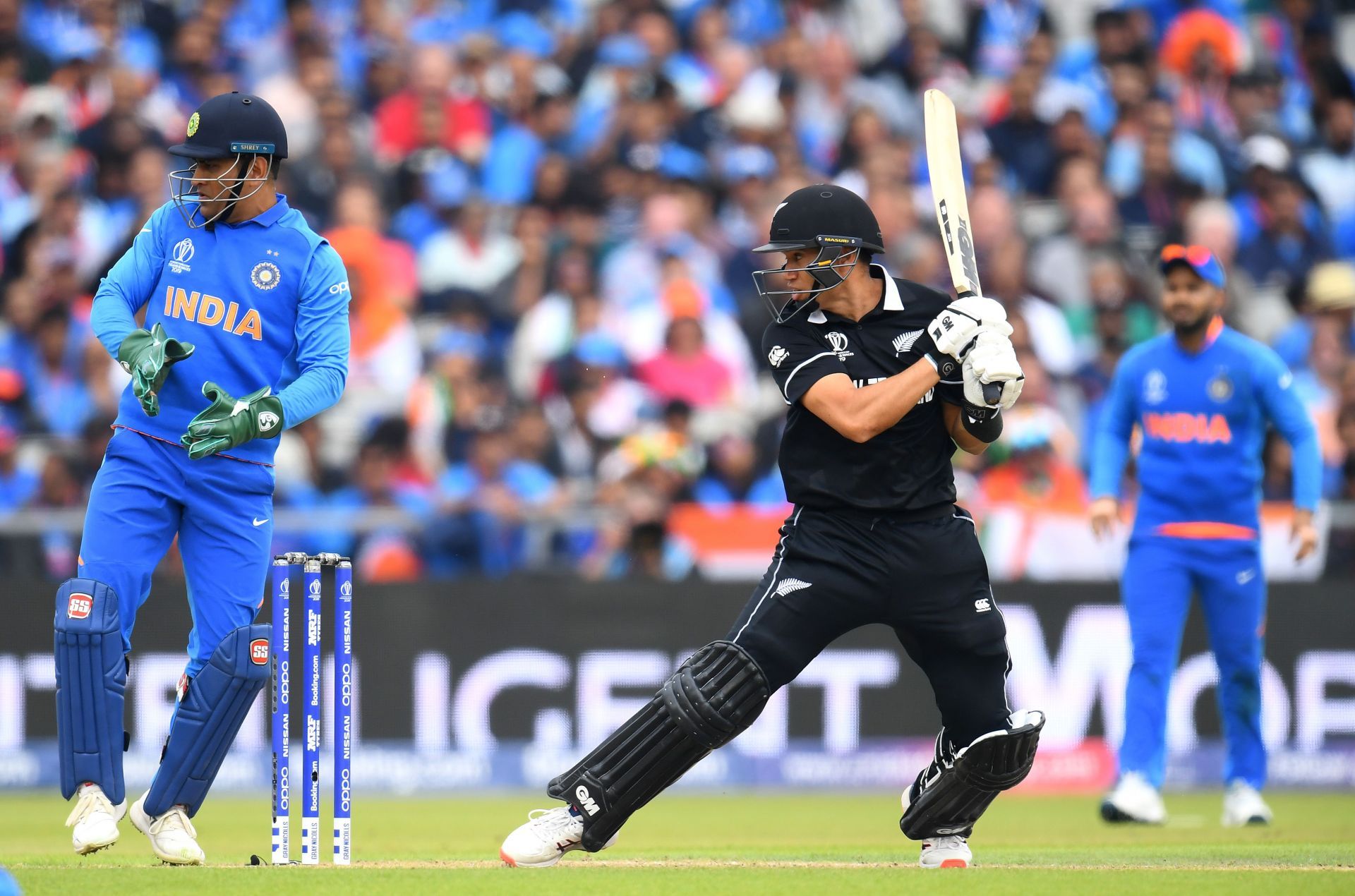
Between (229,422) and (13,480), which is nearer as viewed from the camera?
(229,422)

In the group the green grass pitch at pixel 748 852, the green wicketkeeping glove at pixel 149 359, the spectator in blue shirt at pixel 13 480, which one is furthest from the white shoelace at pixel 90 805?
the spectator in blue shirt at pixel 13 480

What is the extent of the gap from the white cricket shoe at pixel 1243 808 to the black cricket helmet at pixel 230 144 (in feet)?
17.8

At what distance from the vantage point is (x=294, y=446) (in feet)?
37.3

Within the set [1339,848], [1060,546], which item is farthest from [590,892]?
[1060,546]

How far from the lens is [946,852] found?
6.08m

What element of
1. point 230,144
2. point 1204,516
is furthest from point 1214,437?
point 230,144

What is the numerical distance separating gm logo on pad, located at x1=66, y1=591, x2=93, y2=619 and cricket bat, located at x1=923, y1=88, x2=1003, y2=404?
301 centimetres

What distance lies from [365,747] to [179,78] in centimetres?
649

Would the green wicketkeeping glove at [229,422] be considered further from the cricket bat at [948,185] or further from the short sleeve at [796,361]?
the cricket bat at [948,185]

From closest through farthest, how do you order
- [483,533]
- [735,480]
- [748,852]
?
[748,852]
[483,533]
[735,480]

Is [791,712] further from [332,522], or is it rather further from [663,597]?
[332,522]

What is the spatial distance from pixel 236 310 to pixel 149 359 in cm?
38

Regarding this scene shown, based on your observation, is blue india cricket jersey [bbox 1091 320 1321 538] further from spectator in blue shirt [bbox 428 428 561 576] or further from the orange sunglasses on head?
spectator in blue shirt [bbox 428 428 561 576]

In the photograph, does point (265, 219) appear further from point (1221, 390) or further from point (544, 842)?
point (1221, 390)
